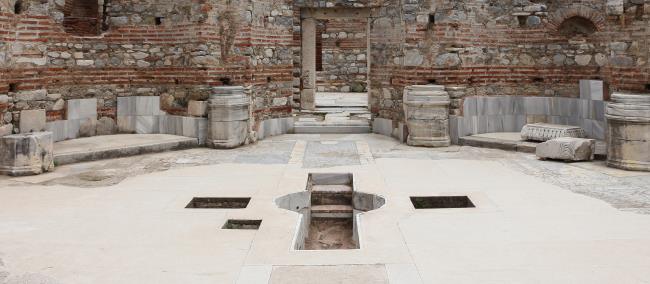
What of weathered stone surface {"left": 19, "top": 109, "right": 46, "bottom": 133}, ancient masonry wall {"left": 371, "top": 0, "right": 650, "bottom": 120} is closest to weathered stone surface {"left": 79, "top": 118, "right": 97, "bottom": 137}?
weathered stone surface {"left": 19, "top": 109, "right": 46, "bottom": 133}

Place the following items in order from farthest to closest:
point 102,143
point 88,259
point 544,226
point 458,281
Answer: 1. point 102,143
2. point 544,226
3. point 88,259
4. point 458,281

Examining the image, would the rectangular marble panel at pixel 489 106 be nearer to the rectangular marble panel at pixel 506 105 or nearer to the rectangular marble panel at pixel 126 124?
the rectangular marble panel at pixel 506 105

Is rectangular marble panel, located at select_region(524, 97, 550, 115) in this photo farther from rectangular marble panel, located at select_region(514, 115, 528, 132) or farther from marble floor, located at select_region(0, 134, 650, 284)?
marble floor, located at select_region(0, 134, 650, 284)

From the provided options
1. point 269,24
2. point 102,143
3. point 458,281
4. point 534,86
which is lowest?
point 458,281

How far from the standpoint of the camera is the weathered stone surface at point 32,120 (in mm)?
9383

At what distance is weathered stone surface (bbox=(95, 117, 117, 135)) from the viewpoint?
11.0 metres

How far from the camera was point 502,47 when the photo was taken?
11.1 metres

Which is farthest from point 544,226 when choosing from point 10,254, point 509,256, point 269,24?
point 269,24

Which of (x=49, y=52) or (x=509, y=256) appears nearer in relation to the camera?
(x=509, y=256)

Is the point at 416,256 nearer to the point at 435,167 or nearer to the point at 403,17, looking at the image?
the point at 435,167

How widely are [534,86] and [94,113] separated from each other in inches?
305

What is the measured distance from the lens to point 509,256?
477 cm

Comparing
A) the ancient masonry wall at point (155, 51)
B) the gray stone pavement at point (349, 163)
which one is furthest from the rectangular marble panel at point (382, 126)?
the ancient masonry wall at point (155, 51)

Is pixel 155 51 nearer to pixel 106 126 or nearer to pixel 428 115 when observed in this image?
pixel 106 126
